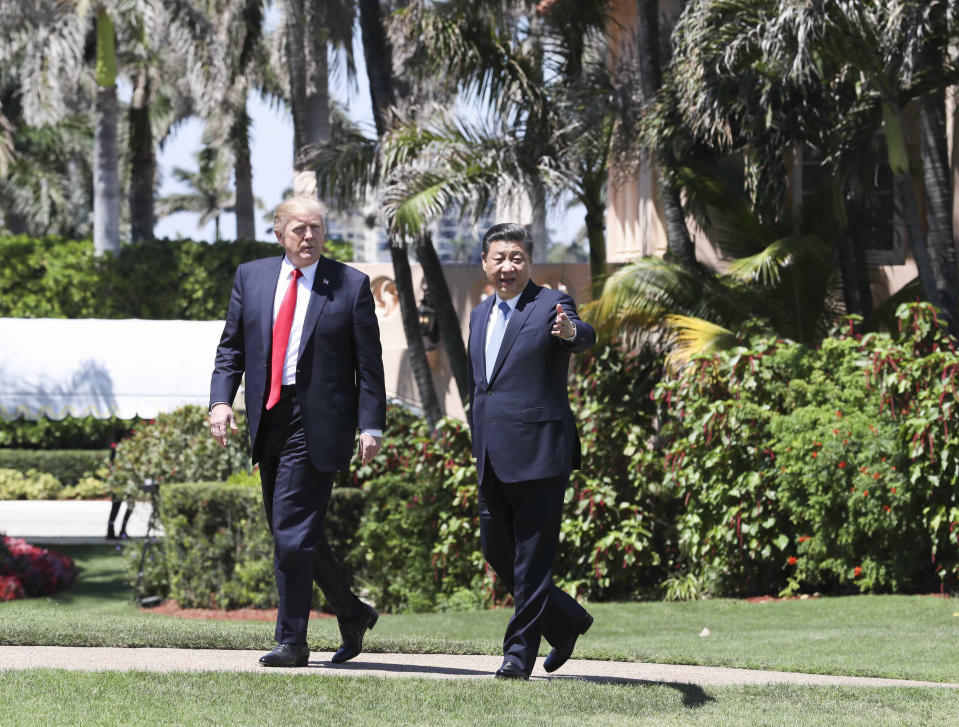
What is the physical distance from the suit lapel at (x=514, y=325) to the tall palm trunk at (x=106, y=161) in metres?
21.6

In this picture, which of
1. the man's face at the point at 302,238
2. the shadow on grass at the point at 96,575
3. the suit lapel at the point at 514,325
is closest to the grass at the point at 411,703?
the suit lapel at the point at 514,325

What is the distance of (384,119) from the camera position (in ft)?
49.9

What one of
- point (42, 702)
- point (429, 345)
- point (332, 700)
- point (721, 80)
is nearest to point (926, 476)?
point (721, 80)

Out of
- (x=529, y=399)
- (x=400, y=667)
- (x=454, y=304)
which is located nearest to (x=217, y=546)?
(x=454, y=304)

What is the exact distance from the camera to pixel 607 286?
41.8 ft

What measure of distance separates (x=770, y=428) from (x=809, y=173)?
5.66 meters

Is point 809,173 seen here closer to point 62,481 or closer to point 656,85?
point 656,85

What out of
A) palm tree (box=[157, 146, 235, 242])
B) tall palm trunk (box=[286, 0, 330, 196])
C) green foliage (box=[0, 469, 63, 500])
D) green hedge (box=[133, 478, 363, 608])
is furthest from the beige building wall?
palm tree (box=[157, 146, 235, 242])

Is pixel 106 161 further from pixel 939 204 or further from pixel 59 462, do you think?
pixel 939 204

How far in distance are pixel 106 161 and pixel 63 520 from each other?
900cm

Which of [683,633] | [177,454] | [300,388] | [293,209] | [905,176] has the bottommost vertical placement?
[683,633]

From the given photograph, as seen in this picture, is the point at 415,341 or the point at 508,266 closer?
the point at 508,266

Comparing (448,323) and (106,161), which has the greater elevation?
(106,161)

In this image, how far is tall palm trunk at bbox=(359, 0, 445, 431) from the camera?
1561 cm
